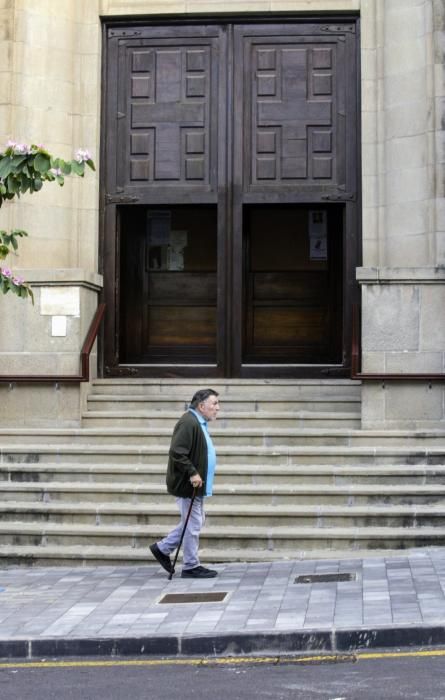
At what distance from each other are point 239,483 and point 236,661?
471 centimetres

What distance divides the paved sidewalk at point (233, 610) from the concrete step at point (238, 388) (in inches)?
131

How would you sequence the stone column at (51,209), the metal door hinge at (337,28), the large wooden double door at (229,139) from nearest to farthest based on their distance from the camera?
the stone column at (51,209) < the large wooden double door at (229,139) < the metal door hinge at (337,28)

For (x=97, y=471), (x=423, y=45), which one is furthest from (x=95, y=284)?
(x=423, y=45)

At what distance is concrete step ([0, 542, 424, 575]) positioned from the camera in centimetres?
1096

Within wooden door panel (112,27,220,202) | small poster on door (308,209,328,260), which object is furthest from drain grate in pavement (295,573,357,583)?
small poster on door (308,209,328,260)

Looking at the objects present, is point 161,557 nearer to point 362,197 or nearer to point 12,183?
point 12,183

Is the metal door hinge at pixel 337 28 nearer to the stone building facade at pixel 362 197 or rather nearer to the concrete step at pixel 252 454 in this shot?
the stone building facade at pixel 362 197

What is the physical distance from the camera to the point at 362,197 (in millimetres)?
14172

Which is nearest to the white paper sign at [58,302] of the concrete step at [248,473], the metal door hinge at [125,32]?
the concrete step at [248,473]

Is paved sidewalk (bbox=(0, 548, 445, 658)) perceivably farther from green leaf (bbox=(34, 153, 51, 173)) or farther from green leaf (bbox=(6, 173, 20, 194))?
green leaf (bbox=(34, 153, 51, 173))

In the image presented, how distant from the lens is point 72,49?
14609mm

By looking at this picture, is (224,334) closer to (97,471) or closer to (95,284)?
(95,284)

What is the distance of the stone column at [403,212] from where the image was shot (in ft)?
42.2

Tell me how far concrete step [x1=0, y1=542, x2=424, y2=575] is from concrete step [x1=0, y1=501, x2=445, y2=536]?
36 centimetres
